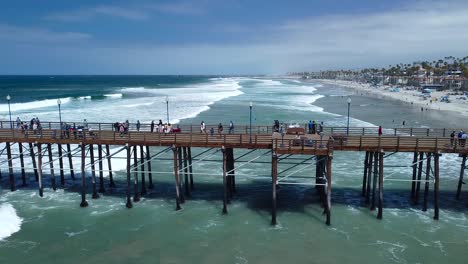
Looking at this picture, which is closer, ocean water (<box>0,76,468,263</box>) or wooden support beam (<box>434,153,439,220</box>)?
ocean water (<box>0,76,468,263</box>)

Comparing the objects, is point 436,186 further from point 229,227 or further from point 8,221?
point 8,221

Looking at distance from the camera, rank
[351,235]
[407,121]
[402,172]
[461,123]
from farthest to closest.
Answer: [407,121] → [461,123] → [402,172] → [351,235]

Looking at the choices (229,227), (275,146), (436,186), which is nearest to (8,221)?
(229,227)

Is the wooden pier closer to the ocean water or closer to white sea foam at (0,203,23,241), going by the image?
the ocean water

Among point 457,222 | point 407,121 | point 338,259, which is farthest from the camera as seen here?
point 407,121

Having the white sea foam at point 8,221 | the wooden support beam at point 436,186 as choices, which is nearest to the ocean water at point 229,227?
the white sea foam at point 8,221

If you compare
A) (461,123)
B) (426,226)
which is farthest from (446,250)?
(461,123)

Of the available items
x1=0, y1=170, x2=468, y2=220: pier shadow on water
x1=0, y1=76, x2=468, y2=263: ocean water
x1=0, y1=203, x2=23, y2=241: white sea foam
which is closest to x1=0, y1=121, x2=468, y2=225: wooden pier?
x1=0, y1=170, x2=468, y2=220: pier shadow on water

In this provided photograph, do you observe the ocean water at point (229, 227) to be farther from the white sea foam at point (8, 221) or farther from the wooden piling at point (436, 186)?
the wooden piling at point (436, 186)

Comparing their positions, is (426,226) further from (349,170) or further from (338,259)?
(349,170)
